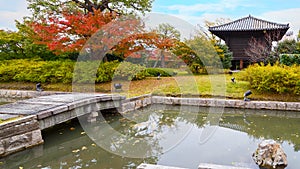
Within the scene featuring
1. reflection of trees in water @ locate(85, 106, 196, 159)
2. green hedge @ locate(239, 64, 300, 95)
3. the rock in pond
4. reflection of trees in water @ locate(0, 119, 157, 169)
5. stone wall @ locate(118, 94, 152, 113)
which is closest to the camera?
the rock in pond

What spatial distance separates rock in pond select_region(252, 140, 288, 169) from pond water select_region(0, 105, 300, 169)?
13 cm

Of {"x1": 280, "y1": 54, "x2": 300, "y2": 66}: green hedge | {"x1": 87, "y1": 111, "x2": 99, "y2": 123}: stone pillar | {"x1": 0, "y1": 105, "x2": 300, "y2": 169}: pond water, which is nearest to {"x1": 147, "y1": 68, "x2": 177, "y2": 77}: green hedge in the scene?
{"x1": 0, "y1": 105, "x2": 300, "y2": 169}: pond water

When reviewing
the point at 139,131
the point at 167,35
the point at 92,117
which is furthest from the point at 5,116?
the point at 167,35

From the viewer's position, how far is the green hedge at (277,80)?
27.3ft

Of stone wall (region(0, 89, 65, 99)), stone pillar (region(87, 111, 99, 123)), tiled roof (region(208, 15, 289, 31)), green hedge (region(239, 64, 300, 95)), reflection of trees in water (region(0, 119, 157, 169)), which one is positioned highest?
tiled roof (region(208, 15, 289, 31))

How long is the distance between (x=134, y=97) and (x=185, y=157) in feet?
14.0

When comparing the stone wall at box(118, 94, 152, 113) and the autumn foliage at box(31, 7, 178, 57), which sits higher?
the autumn foliage at box(31, 7, 178, 57)

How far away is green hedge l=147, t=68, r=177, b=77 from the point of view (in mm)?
12711

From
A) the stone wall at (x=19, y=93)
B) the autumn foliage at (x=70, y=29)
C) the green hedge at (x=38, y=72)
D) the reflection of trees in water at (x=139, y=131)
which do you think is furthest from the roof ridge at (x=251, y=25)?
the stone wall at (x=19, y=93)

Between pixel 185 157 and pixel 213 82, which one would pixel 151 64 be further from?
pixel 185 157

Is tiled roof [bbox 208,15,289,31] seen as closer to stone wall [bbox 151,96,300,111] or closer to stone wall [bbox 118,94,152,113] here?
stone wall [bbox 151,96,300,111]

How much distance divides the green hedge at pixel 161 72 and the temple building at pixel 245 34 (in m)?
→ 4.72

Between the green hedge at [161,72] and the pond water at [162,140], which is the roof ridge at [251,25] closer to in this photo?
the green hedge at [161,72]

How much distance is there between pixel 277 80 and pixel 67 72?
7.81 meters
